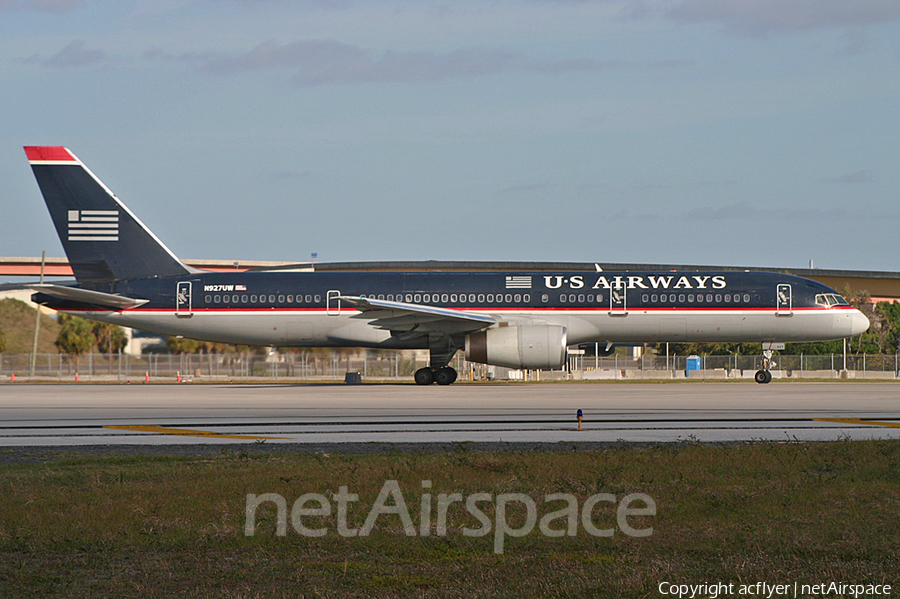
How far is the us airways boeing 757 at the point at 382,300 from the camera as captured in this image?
35.8 meters

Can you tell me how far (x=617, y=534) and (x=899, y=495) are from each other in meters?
3.67

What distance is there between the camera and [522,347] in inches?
1336

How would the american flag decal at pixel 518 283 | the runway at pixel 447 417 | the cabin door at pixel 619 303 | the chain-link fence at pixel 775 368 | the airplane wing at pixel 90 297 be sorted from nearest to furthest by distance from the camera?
the runway at pixel 447 417 → the airplane wing at pixel 90 297 → the cabin door at pixel 619 303 → the american flag decal at pixel 518 283 → the chain-link fence at pixel 775 368

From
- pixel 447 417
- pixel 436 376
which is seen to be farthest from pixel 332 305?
pixel 447 417

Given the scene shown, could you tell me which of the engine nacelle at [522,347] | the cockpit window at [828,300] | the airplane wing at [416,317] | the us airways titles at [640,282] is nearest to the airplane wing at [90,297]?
the airplane wing at [416,317]

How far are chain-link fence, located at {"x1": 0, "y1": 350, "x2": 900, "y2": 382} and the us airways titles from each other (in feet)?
45.6

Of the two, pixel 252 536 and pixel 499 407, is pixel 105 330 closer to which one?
pixel 499 407

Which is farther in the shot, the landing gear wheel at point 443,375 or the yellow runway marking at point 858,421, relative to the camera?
the landing gear wheel at point 443,375

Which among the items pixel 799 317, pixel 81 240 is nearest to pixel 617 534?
pixel 799 317

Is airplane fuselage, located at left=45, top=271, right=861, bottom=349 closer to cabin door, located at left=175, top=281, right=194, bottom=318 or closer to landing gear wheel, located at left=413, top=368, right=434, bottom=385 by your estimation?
cabin door, located at left=175, top=281, right=194, bottom=318
